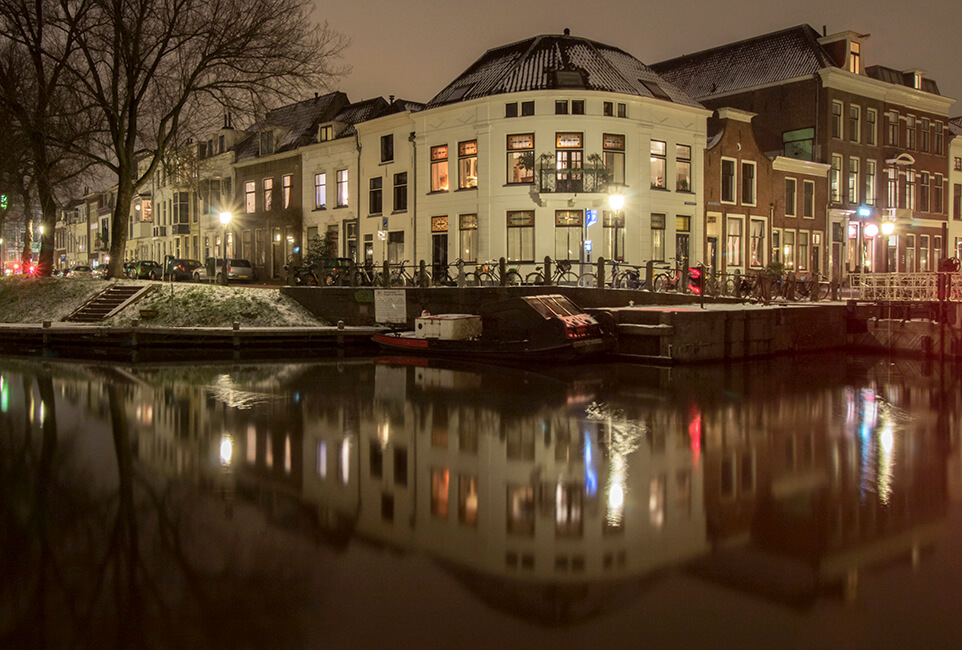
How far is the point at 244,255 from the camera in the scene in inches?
1690

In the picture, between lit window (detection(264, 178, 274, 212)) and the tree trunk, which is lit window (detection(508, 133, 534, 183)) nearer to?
the tree trunk

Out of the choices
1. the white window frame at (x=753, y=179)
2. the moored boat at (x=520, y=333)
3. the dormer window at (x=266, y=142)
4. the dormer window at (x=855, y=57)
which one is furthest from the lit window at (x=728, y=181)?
the dormer window at (x=266, y=142)

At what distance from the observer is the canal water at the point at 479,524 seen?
4.89m

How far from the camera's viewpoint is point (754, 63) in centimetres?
4006

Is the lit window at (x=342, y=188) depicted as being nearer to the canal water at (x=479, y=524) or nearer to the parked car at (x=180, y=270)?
the parked car at (x=180, y=270)

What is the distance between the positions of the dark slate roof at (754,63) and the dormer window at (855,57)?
997mm

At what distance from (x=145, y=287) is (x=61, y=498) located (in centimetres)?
2138

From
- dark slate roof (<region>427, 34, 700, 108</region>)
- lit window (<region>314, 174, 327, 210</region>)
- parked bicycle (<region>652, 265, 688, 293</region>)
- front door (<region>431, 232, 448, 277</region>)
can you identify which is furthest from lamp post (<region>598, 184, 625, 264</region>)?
lit window (<region>314, 174, 327, 210</region>)

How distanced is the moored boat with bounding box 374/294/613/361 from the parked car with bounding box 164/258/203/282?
63.8ft

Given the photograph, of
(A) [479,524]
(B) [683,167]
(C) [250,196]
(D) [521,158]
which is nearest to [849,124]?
(B) [683,167]

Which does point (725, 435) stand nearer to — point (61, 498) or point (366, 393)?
point (366, 393)

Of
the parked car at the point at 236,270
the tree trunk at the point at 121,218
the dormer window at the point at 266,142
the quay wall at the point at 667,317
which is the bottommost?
the quay wall at the point at 667,317

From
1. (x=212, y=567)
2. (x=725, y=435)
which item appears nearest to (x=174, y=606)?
(x=212, y=567)

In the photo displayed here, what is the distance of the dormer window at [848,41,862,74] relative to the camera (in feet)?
125
